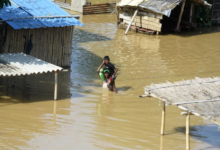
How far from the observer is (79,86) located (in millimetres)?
11422

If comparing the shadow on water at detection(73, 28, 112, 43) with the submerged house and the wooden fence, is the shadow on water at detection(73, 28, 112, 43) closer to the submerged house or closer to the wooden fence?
the wooden fence

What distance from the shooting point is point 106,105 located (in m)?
9.85

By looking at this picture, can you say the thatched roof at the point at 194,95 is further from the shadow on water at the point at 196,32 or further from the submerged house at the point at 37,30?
the shadow on water at the point at 196,32

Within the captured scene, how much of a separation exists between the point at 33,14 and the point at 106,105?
4064 mm

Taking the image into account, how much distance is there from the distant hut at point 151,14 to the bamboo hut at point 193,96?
10.1 metres

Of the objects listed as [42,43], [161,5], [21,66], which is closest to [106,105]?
[21,66]

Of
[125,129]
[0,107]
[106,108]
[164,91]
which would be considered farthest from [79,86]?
[164,91]

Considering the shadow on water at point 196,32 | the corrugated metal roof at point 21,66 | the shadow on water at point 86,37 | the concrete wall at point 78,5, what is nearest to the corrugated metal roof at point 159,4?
the shadow on water at point 196,32

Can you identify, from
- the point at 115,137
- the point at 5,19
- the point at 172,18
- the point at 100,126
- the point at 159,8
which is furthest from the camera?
the point at 172,18

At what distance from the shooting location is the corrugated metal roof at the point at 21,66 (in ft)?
29.7

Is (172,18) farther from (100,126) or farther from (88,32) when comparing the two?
(100,126)

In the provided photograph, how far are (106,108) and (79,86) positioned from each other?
81.8 inches

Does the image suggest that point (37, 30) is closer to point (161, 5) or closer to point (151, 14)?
point (161, 5)

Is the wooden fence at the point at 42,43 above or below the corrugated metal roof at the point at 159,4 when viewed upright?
below
